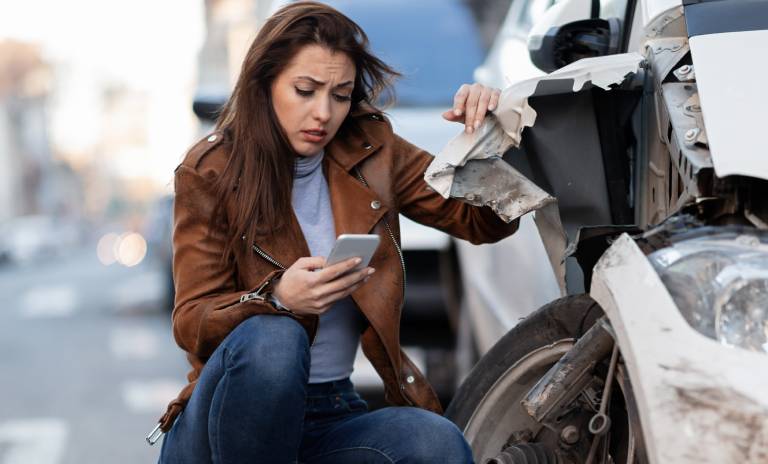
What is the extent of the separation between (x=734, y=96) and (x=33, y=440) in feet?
15.1

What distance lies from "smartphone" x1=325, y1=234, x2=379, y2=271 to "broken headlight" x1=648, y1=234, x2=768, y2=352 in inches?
24.7

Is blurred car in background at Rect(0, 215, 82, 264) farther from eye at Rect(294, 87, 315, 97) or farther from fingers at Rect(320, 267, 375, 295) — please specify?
fingers at Rect(320, 267, 375, 295)

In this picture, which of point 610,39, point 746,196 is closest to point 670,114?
point 746,196

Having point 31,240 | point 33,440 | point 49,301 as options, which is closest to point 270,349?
point 33,440

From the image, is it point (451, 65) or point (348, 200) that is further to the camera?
point (451, 65)

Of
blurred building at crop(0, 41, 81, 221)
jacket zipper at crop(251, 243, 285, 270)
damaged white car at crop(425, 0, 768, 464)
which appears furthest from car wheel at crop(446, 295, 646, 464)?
blurred building at crop(0, 41, 81, 221)

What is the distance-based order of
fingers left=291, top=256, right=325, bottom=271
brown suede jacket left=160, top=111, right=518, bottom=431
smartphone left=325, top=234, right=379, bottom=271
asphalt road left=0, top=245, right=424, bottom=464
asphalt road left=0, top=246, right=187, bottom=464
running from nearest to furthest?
1. smartphone left=325, top=234, right=379, bottom=271
2. fingers left=291, top=256, right=325, bottom=271
3. brown suede jacket left=160, top=111, right=518, bottom=431
4. asphalt road left=0, top=245, right=424, bottom=464
5. asphalt road left=0, top=246, right=187, bottom=464

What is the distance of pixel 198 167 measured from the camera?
8.97ft

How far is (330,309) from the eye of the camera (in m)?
2.79

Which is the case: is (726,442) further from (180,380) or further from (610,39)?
(180,380)

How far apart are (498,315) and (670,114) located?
5.61 feet

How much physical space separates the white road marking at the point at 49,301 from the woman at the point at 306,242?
11.2 m

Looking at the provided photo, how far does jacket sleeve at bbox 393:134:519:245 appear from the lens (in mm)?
2938

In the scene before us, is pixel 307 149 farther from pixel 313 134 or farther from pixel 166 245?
pixel 166 245
